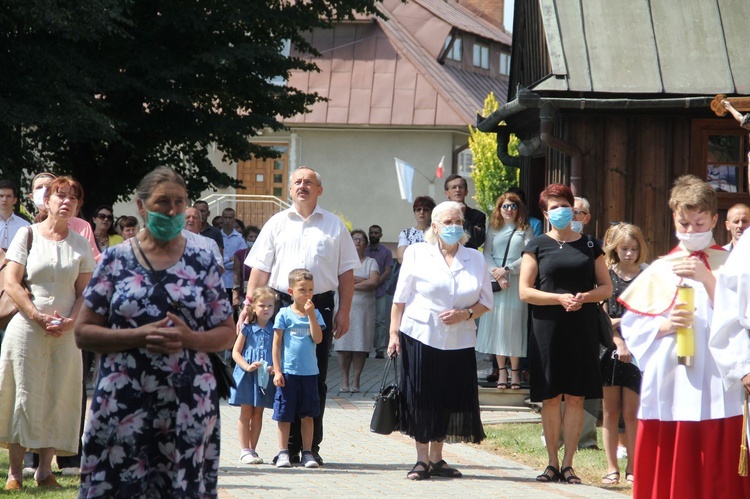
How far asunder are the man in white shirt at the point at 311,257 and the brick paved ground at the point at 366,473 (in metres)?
0.51

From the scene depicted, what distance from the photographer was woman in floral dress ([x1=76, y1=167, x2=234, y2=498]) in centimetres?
554

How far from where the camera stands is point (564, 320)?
9445 millimetres

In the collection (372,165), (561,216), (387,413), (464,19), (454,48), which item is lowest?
(387,413)

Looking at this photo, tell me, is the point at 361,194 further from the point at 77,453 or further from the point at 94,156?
the point at 77,453

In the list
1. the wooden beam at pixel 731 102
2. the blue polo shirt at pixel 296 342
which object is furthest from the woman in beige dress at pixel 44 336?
the wooden beam at pixel 731 102

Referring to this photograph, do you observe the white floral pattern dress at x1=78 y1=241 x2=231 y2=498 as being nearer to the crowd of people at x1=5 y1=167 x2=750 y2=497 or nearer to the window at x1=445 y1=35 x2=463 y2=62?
the crowd of people at x1=5 y1=167 x2=750 y2=497

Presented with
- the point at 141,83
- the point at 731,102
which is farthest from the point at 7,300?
the point at 141,83

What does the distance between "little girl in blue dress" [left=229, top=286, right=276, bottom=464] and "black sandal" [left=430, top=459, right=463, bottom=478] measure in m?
1.38

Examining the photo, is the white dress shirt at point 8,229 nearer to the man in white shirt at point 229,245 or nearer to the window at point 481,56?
the man in white shirt at point 229,245

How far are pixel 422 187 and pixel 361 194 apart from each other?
2.34 metres

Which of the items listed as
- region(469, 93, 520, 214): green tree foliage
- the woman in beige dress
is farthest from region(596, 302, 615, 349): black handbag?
region(469, 93, 520, 214): green tree foliage

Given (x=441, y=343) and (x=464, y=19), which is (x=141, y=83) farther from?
(x=464, y=19)

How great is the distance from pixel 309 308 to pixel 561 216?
2.06 m

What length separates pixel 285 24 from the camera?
2195 centimetres
